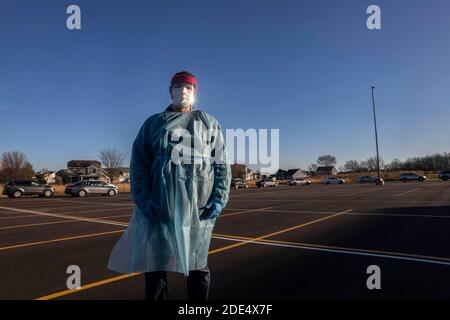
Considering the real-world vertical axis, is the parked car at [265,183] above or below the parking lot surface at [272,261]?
above

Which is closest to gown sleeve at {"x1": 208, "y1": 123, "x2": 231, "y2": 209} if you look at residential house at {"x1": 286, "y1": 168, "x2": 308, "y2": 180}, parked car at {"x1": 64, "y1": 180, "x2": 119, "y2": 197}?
parked car at {"x1": 64, "y1": 180, "x2": 119, "y2": 197}

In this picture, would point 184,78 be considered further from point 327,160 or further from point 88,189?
point 327,160

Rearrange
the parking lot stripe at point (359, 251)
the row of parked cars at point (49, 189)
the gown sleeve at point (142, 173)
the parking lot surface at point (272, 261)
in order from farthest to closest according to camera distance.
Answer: the row of parked cars at point (49, 189) → the parking lot stripe at point (359, 251) → the parking lot surface at point (272, 261) → the gown sleeve at point (142, 173)

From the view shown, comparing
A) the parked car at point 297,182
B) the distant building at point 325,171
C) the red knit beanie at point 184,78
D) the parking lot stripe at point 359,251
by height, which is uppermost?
the distant building at point 325,171

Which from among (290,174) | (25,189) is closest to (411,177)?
(25,189)

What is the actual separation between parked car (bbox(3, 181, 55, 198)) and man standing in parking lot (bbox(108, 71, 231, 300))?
32582 millimetres

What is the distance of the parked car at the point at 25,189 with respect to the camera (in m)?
30.6

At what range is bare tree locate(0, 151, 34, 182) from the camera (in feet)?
240

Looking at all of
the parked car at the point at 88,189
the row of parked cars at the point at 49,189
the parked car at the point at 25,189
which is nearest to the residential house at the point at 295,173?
the parked car at the point at 88,189

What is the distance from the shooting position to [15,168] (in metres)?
77.3

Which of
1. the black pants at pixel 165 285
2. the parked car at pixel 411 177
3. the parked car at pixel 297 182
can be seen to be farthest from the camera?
the parked car at pixel 297 182

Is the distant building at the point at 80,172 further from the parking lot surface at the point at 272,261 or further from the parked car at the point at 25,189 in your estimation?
the parking lot surface at the point at 272,261

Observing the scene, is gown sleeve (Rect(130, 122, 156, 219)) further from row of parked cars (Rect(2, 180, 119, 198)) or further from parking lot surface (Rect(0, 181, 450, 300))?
row of parked cars (Rect(2, 180, 119, 198))

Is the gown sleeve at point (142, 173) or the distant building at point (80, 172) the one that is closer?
the gown sleeve at point (142, 173)
